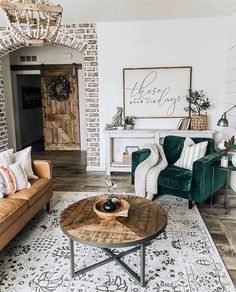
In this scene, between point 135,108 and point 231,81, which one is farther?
point 135,108

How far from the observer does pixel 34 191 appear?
10.0ft

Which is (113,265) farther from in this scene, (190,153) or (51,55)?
(51,55)

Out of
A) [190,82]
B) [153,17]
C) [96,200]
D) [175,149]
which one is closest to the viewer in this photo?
[96,200]

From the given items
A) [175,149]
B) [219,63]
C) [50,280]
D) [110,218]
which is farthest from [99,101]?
[50,280]

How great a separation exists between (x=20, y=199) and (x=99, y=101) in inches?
112

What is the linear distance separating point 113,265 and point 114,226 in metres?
0.45

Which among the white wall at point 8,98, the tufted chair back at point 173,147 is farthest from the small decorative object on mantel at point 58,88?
the tufted chair back at point 173,147

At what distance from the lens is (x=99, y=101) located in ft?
17.0

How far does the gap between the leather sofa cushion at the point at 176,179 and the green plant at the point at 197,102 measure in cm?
157

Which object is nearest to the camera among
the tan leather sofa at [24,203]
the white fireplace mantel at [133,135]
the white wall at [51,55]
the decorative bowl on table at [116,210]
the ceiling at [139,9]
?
the decorative bowl on table at [116,210]

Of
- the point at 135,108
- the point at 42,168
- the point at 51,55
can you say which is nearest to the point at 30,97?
the point at 51,55

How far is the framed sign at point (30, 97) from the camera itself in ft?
26.9

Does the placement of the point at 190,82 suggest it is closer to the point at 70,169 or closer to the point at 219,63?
the point at 219,63

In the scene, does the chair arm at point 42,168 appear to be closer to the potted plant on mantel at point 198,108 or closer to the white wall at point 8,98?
the potted plant on mantel at point 198,108
